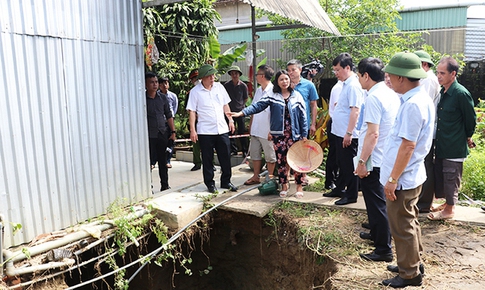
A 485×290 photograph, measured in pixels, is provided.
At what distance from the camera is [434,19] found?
39.6 ft

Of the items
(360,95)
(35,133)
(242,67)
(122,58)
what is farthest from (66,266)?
(242,67)

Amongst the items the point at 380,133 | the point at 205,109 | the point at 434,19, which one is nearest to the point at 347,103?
the point at 380,133

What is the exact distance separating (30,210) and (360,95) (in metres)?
3.95

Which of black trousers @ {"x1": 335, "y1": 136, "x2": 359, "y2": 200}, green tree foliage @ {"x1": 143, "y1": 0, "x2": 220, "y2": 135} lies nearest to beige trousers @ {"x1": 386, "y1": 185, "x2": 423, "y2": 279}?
black trousers @ {"x1": 335, "y1": 136, "x2": 359, "y2": 200}

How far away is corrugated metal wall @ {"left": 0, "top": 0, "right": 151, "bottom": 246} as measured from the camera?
3604 millimetres

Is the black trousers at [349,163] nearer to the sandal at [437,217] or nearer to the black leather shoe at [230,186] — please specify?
the sandal at [437,217]

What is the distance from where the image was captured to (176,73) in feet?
34.7

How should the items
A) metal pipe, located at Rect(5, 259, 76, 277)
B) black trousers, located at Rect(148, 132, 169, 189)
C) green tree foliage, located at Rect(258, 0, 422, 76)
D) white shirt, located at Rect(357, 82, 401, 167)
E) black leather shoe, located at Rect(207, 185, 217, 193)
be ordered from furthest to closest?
green tree foliage, located at Rect(258, 0, 422, 76), black trousers, located at Rect(148, 132, 169, 189), black leather shoe, located at Rect(207, 185, 217, 193), white shirt, located at Rect(357, 82, 401, 167), metal pipe, located at Rect(5, 259, 76, 277)

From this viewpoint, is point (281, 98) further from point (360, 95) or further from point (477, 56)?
point (477, 56)

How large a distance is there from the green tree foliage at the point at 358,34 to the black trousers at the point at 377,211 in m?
7.23

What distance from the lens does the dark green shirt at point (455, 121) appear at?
424 centimetres

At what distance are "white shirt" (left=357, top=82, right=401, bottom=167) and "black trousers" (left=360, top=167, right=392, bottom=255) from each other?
18 centimetres

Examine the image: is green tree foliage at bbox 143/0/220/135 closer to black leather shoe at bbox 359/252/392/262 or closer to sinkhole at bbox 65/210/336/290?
sinkhole at bbox 65/210/336/290

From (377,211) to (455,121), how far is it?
1548 mm
